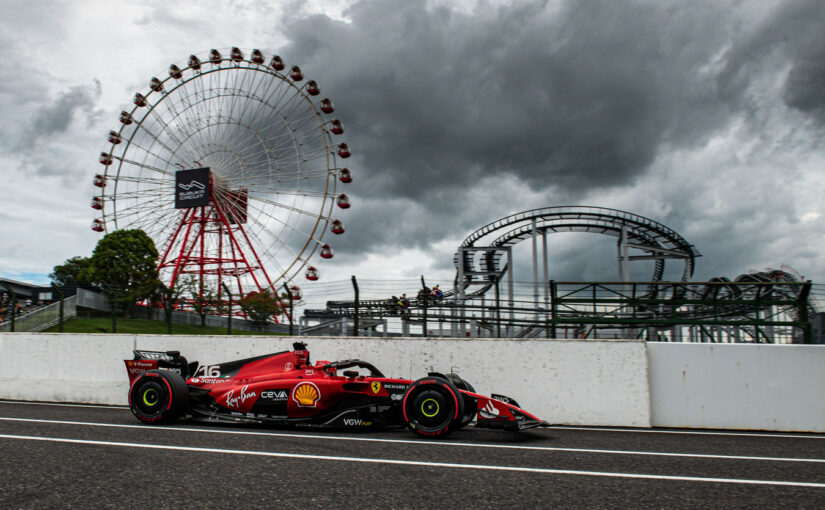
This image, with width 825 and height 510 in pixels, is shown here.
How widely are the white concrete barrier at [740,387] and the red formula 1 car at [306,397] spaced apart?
9.50ft

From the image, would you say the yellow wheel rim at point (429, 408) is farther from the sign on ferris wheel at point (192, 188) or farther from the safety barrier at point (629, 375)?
the sign on ferris wheel at point (192, 188)

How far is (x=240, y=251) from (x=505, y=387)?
1040 inches

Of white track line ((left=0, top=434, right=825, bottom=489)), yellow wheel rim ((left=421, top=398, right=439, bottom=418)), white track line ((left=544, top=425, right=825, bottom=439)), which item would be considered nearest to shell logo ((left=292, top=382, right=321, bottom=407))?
yellow wheel rim ((left=421, top=398, right=439, bottom=418))

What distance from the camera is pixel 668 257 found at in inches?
1391

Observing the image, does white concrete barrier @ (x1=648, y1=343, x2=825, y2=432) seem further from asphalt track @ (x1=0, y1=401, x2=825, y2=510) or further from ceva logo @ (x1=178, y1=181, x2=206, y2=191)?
ceva logo @ (x1=178, y1=181, x2=206, y2=191)

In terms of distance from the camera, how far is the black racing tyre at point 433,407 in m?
6.36

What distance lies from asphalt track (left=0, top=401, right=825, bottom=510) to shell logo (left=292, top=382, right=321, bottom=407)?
35 cm

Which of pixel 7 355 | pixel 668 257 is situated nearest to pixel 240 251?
pixel 7 355

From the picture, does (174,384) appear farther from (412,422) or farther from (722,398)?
(722,398)

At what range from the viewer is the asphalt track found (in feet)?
12.0

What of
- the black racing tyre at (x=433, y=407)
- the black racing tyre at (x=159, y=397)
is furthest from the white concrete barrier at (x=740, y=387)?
the black racing tyre at (x=159, y=397)

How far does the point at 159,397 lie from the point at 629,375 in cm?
638

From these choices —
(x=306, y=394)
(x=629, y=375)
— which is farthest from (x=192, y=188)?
(x=629, y=375)

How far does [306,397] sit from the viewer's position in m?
7.16
